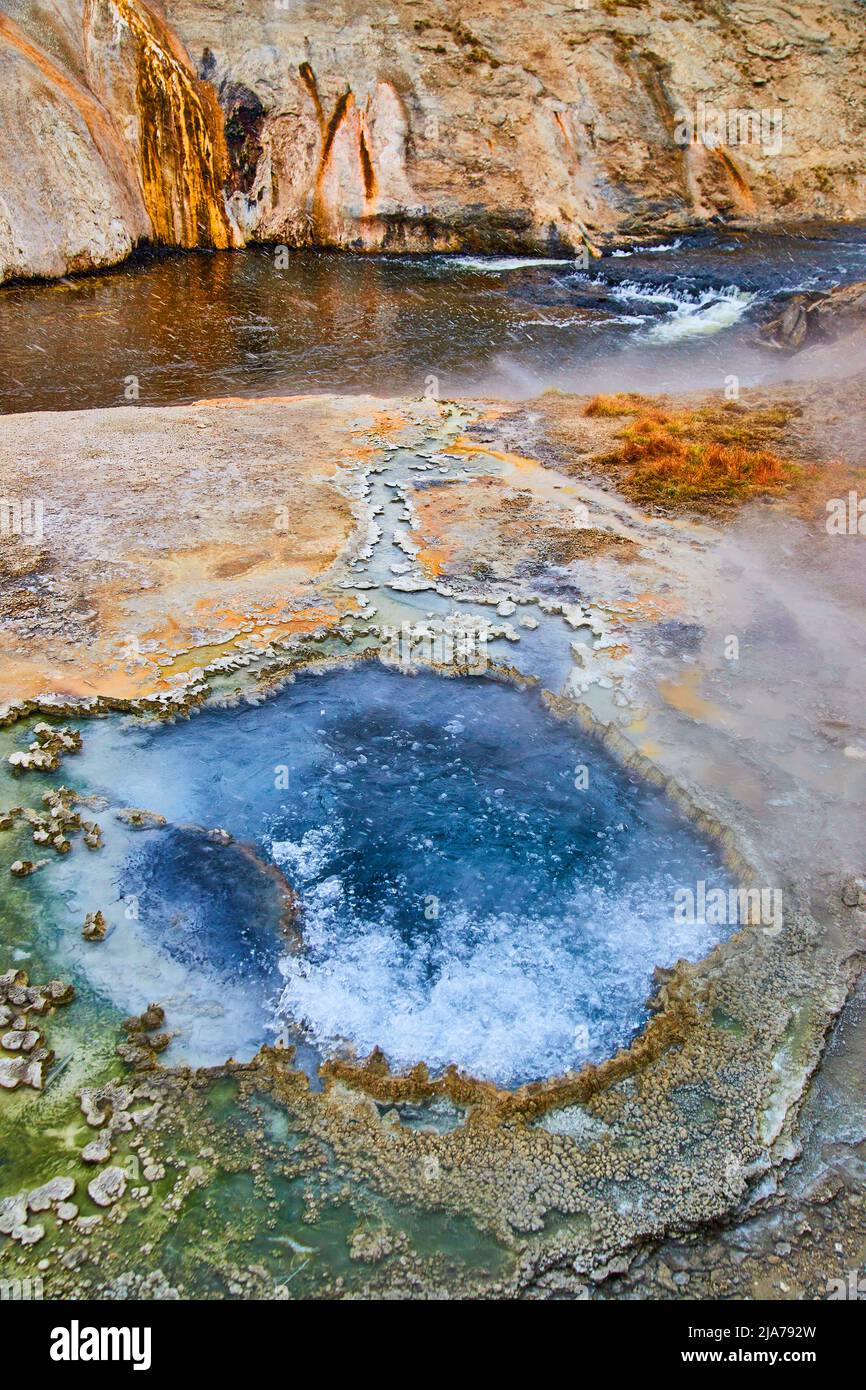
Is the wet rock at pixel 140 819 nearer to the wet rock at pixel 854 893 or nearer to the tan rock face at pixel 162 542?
the tan rock face at pixel 162 542

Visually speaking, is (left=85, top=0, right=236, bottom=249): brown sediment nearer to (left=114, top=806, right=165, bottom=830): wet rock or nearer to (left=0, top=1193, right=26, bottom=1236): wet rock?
(left=114, top=806, right=165, bottom=830): wet rock

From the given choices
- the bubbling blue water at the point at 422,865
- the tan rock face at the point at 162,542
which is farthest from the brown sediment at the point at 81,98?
the bubbling blue water at the point at 422,865

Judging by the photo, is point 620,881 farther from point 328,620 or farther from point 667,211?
point 667,211

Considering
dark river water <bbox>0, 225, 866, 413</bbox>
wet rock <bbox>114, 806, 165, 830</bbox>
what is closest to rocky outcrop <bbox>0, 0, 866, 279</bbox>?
dark river water <bbox>0, 225, 866, 413</bbox>

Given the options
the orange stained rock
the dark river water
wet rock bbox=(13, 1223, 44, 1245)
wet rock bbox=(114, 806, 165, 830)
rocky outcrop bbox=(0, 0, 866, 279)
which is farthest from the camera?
rocky outcrop bbox=(0, 0, 866, 279)

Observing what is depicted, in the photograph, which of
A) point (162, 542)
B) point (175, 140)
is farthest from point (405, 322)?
point (162, 542)
